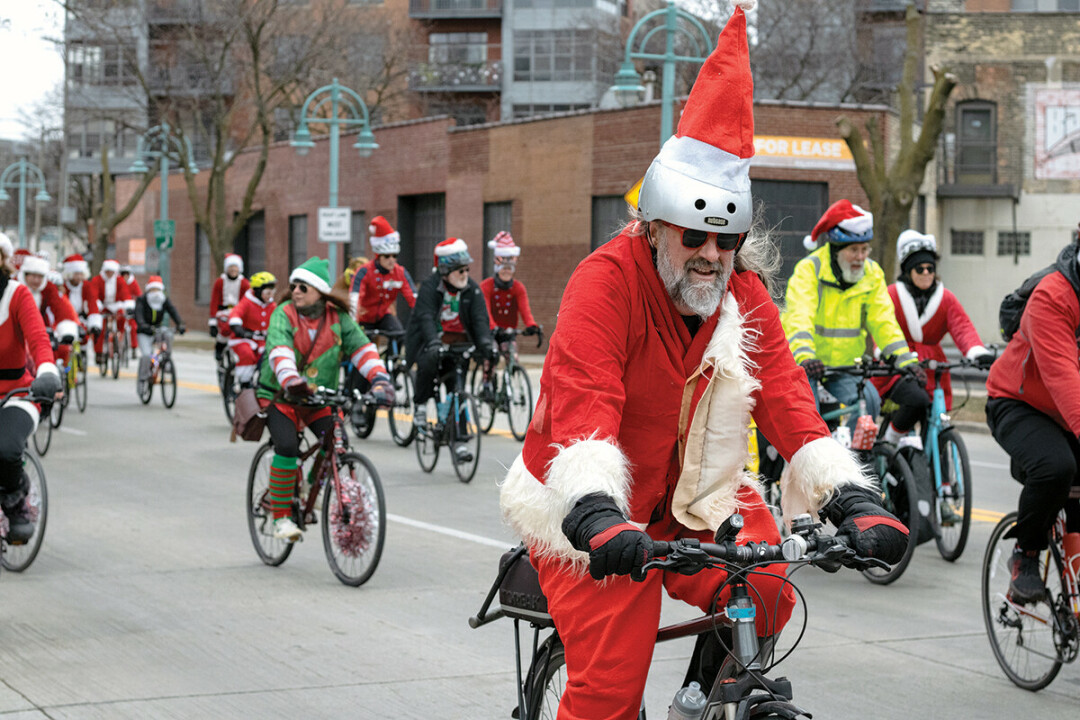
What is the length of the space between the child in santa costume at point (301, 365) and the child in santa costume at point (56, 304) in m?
1.38

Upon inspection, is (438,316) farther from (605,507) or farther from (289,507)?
(605,507)

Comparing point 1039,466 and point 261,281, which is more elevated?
point 261,281

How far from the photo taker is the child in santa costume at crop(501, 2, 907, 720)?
338cm

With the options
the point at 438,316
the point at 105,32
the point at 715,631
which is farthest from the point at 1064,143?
the point at 715,631

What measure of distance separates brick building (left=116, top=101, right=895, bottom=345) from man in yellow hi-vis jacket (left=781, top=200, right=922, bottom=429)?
1668 centimetres

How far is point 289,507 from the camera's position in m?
8.53

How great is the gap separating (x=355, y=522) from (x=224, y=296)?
13233 mm

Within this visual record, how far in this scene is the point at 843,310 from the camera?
8914 millimetres

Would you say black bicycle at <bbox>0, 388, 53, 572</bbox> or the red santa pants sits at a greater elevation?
the red santa pants

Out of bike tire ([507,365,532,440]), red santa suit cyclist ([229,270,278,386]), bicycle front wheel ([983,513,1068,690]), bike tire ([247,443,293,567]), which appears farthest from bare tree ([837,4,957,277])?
bicycle front wheel ([983,513,1068,690])

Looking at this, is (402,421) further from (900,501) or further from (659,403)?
(659,403)

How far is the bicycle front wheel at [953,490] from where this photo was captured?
8758mm

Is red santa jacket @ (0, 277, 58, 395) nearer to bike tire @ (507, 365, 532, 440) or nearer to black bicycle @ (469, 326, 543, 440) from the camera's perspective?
black bicycle @ (469, 326, 543, 440)

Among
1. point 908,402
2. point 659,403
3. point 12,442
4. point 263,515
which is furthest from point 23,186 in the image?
point 659,403
